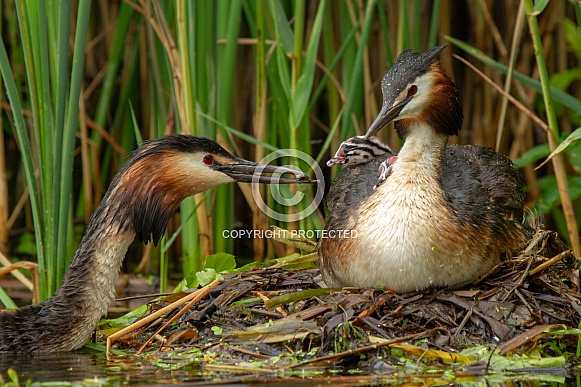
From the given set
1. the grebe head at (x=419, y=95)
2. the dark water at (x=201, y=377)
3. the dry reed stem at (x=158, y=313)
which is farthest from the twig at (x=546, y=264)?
the dry reed stem at (x=158, y=313)

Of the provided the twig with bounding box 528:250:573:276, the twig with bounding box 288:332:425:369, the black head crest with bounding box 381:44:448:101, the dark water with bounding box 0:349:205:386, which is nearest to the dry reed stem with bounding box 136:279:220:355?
the dark water with bounding box 0:349:205:386

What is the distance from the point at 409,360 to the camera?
16.5ft

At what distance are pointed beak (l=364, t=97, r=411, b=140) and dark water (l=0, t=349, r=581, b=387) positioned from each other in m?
1.41

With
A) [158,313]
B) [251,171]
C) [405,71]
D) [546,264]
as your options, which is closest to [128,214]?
[158,313]

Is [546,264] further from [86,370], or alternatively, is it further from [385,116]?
[86,370]

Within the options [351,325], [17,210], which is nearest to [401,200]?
[351,325]

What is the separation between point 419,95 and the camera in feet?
18.6

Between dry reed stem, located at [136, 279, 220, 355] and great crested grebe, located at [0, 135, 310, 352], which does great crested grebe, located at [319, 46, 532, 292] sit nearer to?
great crested grebe, located at [0, 135, 310, 352]

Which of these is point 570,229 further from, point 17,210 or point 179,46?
point 17,210

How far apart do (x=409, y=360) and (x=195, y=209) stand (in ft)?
7.33

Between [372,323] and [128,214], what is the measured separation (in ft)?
5.11

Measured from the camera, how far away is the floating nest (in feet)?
16.8

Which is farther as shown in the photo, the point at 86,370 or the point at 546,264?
the point at 546,264

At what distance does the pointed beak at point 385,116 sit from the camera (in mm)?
5523
